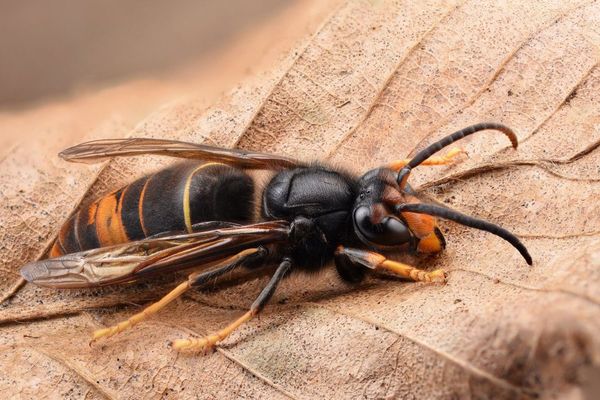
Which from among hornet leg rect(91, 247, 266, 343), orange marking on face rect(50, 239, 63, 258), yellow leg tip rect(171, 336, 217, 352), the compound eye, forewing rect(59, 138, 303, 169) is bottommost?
yellow leg tip rect(171, 336, 217, 352)

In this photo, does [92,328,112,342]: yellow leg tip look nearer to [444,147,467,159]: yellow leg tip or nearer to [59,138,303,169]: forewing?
[59,138,303,169]: forewing

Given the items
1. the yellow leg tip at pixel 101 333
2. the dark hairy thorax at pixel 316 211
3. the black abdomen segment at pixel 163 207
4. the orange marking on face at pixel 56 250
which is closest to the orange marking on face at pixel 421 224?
the dark hairy thorax at pixel 316 211

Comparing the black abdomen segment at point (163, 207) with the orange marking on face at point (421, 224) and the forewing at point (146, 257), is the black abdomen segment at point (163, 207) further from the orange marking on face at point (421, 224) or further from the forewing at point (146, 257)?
the orange marking on face at point (421, 224)

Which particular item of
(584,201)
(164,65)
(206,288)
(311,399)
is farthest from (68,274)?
(164,65)

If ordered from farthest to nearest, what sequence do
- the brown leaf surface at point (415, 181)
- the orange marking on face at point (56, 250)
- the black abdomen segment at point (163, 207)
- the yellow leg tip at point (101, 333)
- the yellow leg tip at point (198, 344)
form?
the orange marking on face at point (56, 250), the black abdomen segment at point (163, 207), the yellow leg tip at point (101, 333), the yellow leg tip at point (198, 344), the brown leaf surface at point (415, 181)

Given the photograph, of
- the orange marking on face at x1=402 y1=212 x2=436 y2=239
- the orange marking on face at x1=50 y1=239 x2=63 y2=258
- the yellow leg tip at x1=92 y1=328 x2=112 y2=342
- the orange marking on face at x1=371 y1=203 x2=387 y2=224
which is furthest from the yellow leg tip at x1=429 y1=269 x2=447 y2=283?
the orange marking on face at x1=50 y1=239 x2=63 y2=258

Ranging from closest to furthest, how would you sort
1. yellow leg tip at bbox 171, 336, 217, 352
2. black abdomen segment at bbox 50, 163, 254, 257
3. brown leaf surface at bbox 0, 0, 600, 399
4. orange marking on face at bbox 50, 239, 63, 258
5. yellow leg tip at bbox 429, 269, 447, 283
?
brown leaf surface at bbox 0, 0, 600, 399 < yellow leg tip at bbox 429, 269, 447, 283 < yellow leg tip at bbox 171, 336, 217, 352 < black abdomen segment at bbox 50, 163, 254, 257 < orange marking on face at bbox 50, 239, 63, 258

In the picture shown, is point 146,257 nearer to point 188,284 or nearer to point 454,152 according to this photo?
point 188,284
